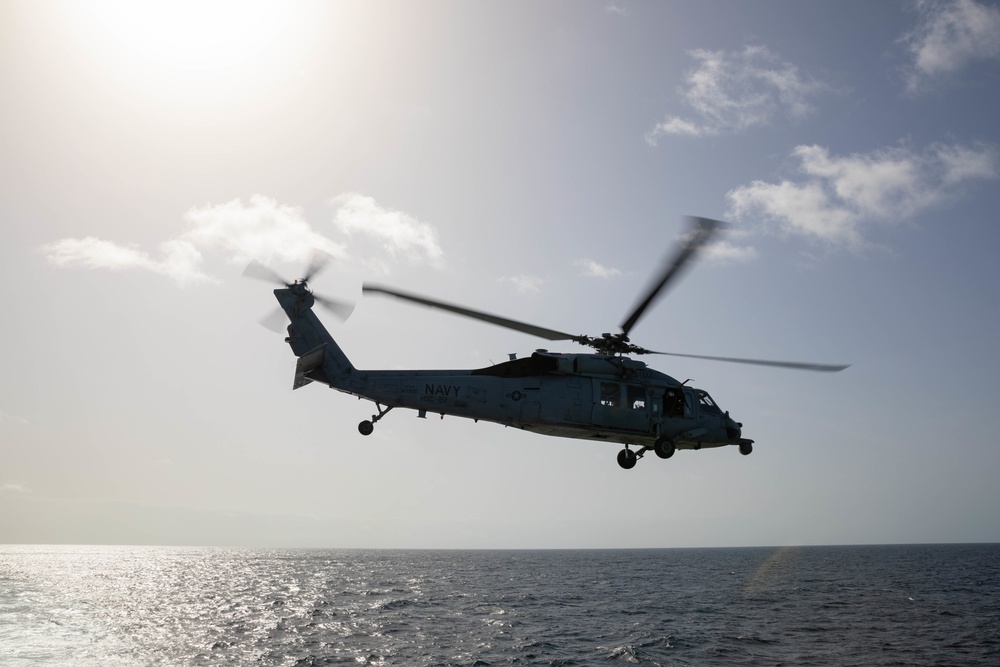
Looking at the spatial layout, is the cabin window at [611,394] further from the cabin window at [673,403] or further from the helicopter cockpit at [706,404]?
the helicopter cockpit at [706,404]

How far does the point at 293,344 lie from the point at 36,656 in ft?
109

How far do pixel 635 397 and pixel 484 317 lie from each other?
7.05 m

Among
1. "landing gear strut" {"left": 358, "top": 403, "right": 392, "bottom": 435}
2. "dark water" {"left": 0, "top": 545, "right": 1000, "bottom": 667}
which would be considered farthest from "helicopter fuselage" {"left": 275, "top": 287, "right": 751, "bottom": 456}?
"dark water" {"left": 0, "top": 545, "right": 1000, "bottom": 667}

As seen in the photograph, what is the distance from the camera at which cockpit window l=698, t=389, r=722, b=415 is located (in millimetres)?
25031

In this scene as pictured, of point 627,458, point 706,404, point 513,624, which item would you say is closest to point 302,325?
point 627,458

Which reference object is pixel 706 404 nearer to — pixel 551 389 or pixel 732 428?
pixel 732 428

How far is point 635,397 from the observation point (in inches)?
941

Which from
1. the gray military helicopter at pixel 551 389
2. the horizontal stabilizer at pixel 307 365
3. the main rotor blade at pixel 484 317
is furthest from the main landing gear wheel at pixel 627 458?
the horizontal stabilizer at pixel 307 365

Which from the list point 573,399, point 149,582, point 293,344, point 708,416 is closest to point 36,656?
point 293,344

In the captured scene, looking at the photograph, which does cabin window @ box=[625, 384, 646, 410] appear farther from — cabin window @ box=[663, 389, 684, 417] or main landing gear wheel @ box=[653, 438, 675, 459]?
main landing gear wheel @ box=[653, 438, 675, 459]

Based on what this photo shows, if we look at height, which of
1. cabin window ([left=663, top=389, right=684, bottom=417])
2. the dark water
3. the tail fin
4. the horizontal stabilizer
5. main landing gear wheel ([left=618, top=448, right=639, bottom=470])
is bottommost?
the dark water

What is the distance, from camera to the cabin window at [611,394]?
23438 mm

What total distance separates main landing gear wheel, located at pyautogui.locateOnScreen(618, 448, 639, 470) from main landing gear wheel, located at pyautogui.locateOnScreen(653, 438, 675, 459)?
3.32ft

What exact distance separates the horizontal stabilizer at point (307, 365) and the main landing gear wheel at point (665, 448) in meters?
12.0
